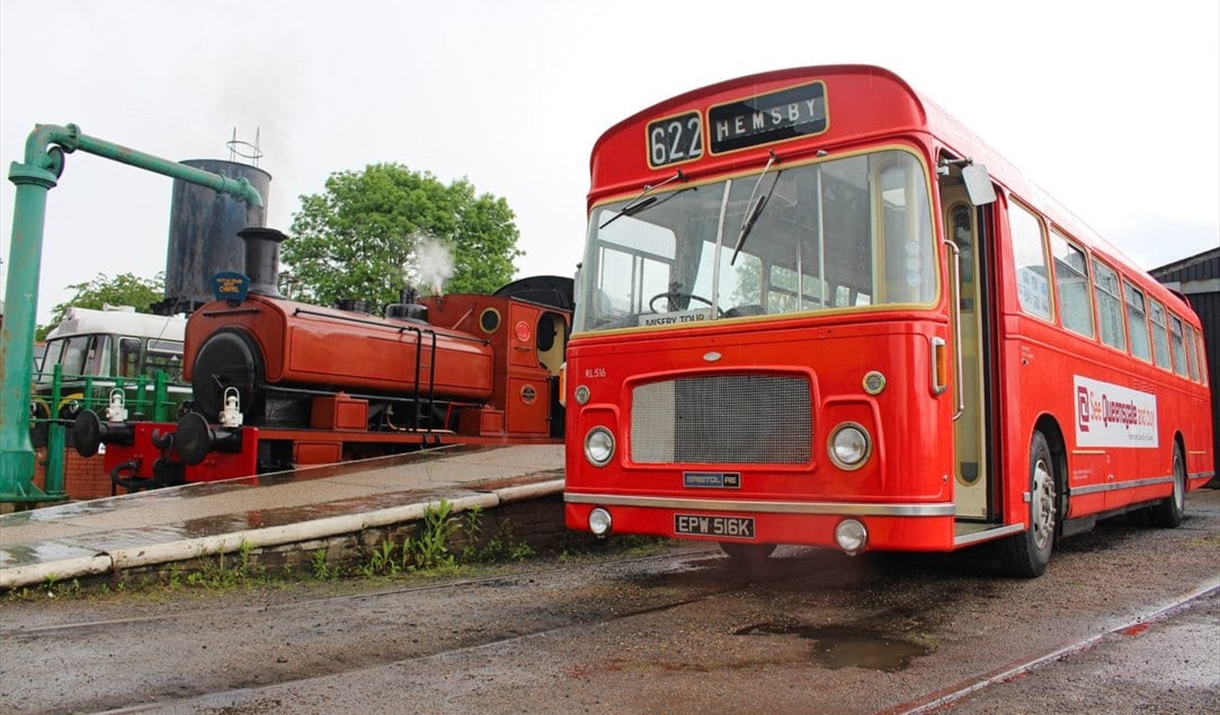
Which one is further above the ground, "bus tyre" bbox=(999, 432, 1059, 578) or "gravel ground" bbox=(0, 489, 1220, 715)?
"bus tyre" bbox=(999, 432, 1059, 578)

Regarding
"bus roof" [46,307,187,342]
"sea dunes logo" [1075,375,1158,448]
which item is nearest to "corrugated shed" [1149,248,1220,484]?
"sea dunes logo" [1075,375,1158,448]

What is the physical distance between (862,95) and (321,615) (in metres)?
4.21

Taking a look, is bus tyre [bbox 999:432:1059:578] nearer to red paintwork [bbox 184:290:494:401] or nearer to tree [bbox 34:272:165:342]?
red paintwork [bbox 184:290:494:401]

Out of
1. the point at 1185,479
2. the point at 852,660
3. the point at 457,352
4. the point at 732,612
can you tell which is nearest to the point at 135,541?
the point at 732,612

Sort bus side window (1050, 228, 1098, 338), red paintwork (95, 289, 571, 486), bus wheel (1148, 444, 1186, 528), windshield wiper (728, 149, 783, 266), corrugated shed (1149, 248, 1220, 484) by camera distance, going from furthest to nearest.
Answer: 1. corrugated shed (1149, 248, 1220, 484)
2. bus wheel (1148, 444, 1186, 528)
3. red paintwork (95, 289, 571, 486)
4. bus side window (1050, 228, 1098, 338)
5. windshield wiper (728, 149, 783, 266)

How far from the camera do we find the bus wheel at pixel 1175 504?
10.2 metres

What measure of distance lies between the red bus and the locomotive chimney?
19.7 feet

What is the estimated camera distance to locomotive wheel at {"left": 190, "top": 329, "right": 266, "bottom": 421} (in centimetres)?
1008

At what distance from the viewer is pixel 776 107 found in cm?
551

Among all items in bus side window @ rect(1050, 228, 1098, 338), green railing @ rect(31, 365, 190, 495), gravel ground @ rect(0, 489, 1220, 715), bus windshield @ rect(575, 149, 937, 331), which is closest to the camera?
gravel ground @ rect(0, 489, 1220, 715)

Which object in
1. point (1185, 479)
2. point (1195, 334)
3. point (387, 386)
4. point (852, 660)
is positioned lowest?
point (852, 660)

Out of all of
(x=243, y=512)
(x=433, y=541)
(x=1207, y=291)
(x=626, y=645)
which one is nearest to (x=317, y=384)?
(x=243, y=512)

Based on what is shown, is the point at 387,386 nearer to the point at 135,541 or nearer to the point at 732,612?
the point at 135,541

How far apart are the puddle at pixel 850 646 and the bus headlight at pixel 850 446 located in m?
0.88
